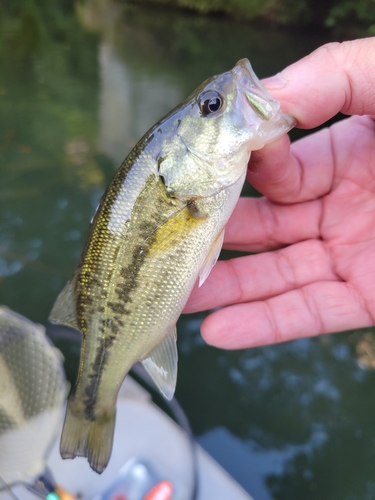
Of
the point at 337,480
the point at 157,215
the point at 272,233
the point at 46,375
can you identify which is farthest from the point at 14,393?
the point at 337,480

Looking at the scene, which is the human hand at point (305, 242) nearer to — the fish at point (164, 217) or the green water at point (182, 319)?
the fish at point (164, 217)

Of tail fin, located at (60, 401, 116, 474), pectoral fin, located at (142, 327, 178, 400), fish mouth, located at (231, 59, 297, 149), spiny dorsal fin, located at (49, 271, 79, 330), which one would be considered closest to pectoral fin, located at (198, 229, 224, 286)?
pectoral fin, located at (142, 327, 178, 400)

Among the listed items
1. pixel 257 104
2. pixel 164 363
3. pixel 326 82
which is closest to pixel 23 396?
pixel 164 363

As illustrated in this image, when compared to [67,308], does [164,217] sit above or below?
above

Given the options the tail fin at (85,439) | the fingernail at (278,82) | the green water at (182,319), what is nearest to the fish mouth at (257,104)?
the fingernail at (278,82)

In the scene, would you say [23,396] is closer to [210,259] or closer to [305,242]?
[210,259]

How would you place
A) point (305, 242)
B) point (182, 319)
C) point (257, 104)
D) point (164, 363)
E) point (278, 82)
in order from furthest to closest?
point (182, 319), point (305, 242), point (164, 363), point (278, 82), point (257, 104)

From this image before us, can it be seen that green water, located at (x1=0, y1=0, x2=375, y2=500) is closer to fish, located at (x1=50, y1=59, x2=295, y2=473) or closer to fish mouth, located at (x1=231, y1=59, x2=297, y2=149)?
fish, located at (x1=50, y1=59, x2=295, y2=473)

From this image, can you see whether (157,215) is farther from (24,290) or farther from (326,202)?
(24,290)
